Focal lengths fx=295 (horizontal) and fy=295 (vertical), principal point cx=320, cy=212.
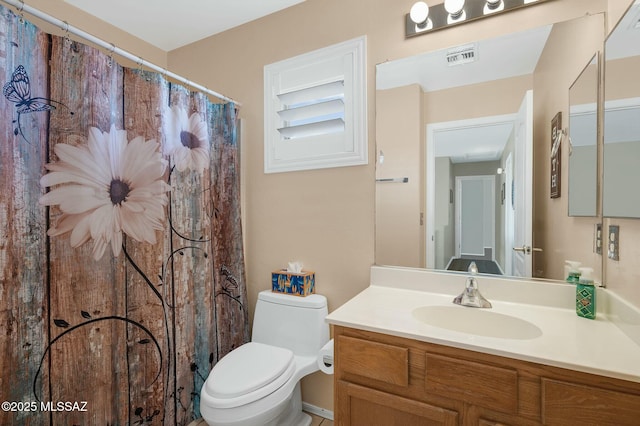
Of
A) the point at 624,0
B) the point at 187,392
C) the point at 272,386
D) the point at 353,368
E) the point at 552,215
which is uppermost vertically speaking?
the point at 624,0

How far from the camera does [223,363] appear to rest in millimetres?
1475

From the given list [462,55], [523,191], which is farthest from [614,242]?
[462,55]

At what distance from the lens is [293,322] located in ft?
5.52

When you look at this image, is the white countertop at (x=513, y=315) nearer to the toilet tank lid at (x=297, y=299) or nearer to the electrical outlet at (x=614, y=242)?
the electrical outlet at (x=614, y=242)

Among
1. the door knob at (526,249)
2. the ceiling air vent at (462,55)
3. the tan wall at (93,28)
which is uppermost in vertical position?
the tan wall at (93,28)

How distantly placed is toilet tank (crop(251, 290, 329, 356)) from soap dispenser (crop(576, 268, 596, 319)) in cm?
113

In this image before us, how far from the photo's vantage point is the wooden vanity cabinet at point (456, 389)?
81cm

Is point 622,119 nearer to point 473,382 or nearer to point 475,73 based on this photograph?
point 475,73

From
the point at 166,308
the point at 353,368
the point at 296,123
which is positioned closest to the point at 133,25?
the point at 296,123

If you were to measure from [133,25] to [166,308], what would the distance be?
1.92m

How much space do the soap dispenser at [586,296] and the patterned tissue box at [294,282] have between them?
1.23 m

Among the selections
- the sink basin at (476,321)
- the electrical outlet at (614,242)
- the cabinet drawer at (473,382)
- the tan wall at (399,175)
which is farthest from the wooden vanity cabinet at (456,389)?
the tan wall at (399,175)

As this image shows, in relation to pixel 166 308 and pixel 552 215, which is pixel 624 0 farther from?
pixel 166 308

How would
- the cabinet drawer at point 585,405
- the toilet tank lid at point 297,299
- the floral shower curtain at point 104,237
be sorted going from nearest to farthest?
1. the cabinet drawer at point 585,405
2. the floral shower curtain at point 104,237
3. the toilet tank lid at point 297,299
